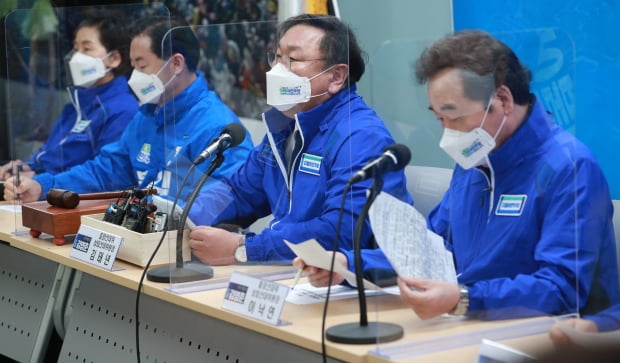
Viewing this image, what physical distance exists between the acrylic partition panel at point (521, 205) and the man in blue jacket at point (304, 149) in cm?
39

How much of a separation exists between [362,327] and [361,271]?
0.12 m

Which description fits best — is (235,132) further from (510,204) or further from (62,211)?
(510,204)

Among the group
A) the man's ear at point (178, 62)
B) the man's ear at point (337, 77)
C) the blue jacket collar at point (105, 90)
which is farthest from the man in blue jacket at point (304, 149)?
the blue jacket collar at point (105, 90)

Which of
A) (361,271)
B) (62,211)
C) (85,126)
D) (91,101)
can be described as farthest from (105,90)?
(361,271)

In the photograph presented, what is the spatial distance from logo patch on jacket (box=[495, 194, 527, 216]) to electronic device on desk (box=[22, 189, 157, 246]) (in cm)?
148

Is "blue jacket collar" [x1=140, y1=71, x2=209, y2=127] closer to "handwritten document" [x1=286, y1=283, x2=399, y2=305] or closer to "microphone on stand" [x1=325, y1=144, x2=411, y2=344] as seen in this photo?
"handwritten document" [x1=286, y1=283, x2=399, y2=305]

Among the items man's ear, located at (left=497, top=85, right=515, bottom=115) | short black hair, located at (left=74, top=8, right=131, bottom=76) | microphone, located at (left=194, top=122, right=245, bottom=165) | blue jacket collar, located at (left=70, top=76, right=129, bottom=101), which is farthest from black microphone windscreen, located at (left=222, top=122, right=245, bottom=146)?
blue jacket collar, located at (left=70, top=76, right=129, bottom=101)

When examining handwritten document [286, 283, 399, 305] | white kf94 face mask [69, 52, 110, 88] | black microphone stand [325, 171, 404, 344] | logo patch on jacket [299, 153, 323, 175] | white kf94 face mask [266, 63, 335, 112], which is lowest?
handwritten document [286, 283, 399, 305]

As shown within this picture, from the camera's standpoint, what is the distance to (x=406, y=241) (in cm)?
200

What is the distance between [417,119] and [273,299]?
543mm

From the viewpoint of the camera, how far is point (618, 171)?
9.80 feet

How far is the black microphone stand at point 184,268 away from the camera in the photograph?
261 cm

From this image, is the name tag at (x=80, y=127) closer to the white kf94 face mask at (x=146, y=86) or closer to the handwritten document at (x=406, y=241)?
the white kf94 face mask at (x=146, y=86)

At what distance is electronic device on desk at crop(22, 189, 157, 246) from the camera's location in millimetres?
3191
